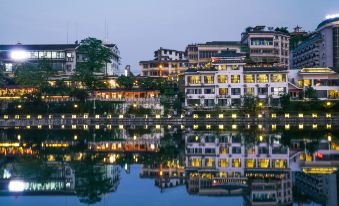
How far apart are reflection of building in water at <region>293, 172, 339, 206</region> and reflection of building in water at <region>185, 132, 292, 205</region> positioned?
0.66 metres

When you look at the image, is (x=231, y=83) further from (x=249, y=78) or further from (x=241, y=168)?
(x=241, y=168)

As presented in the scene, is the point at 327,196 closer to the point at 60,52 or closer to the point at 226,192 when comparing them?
the point at 226,192

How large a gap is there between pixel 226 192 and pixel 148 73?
322 ft

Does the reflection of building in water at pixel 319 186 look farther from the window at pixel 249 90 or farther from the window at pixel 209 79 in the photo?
the window at pixel 209 79

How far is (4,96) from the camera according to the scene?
93.1m

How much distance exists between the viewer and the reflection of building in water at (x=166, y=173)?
26500 millimetres

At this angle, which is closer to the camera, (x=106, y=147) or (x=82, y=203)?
(x=82, y=203)

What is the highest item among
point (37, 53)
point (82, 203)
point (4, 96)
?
point (37, 53)

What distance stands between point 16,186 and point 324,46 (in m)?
84.0

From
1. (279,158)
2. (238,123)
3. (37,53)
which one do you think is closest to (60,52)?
(37,53)

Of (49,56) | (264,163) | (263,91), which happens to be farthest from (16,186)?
(49,56)

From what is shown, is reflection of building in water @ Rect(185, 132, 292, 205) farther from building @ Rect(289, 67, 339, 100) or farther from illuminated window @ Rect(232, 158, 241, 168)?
building @ Rect(289, 67, 339, 100)

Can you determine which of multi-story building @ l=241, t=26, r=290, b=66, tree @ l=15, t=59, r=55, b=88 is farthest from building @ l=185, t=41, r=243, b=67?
tree @ l=15, t=59, r=55, b=88

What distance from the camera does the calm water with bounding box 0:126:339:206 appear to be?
22.5 meters
